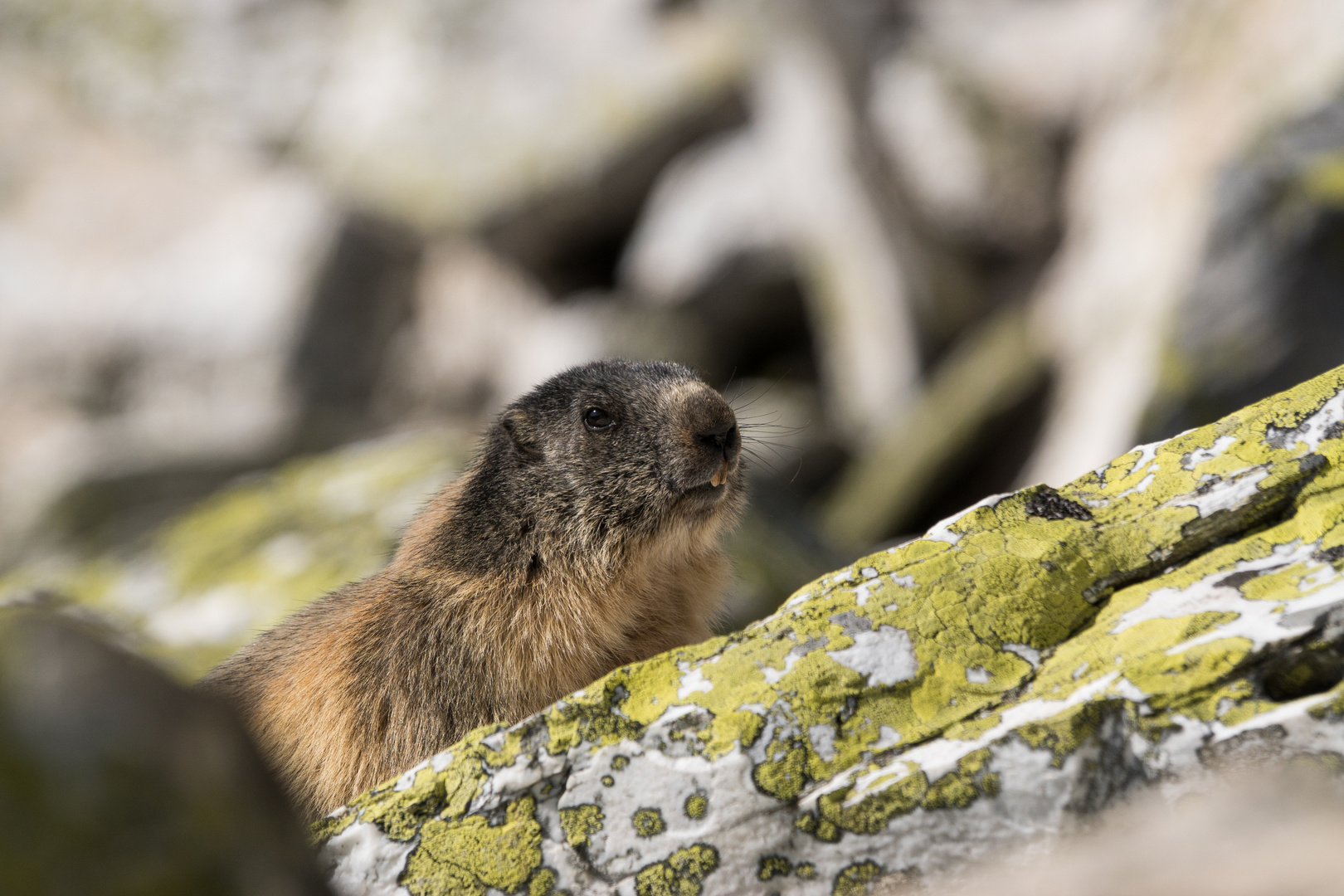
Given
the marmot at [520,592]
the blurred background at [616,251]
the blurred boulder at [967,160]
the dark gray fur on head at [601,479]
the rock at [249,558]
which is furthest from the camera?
the blurred boulder at [967,160]

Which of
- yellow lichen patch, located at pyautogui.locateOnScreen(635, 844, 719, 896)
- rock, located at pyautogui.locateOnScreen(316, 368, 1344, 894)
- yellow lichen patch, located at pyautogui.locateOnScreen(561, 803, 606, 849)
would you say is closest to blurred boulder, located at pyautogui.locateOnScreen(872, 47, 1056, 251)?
rock, located at pyautogui.locateOnScreen(316, 368, 1344, 894)

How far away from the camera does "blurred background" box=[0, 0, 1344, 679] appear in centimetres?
1044

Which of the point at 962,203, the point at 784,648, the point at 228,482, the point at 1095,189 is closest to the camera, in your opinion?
the point at 784,648

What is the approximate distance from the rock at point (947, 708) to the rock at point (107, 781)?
1.46m

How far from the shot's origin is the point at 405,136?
81.9 feet

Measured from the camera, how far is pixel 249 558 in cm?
1000

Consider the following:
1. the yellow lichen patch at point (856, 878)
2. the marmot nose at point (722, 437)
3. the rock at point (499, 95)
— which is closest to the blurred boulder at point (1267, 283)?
the marmot nose at point (722, 437)

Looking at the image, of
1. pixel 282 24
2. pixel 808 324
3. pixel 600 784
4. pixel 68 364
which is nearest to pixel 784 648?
pixel 600 784

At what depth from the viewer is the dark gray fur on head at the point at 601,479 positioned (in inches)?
225

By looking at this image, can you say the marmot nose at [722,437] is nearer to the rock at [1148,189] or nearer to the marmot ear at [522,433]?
the marmot ear at [522,433]

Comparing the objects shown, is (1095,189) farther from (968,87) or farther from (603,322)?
(603,322)

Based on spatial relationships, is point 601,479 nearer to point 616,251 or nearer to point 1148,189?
point 1148,189

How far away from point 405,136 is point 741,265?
351 inches

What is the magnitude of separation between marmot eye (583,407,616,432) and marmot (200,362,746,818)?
0.01 m
